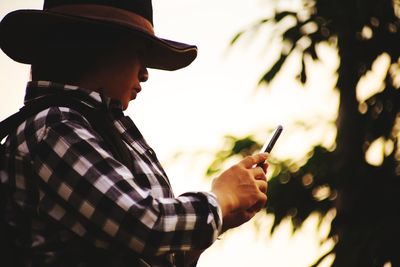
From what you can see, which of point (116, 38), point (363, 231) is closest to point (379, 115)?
point (363, 231)

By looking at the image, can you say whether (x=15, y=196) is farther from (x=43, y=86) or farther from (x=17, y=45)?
(x=17, y=45)

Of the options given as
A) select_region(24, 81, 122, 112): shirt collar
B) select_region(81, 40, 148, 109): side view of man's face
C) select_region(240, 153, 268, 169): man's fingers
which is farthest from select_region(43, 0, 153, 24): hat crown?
select_region(240, 153, 268, 169): man's fingers

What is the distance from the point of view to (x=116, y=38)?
153 cm

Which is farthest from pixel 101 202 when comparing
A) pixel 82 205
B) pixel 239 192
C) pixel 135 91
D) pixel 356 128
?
pixel 356 128

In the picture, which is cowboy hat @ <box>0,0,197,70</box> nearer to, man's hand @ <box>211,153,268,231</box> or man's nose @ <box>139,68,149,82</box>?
man's nose @ <box>139,68,149,82</box>

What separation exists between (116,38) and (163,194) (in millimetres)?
412

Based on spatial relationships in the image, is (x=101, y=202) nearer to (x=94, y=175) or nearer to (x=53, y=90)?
(x=94, y=175)

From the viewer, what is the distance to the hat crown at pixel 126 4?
158 centimetres

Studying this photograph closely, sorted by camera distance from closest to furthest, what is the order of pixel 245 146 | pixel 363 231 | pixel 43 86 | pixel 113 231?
pixel 113 231 < pixel 43 86 < pixel 363 231 < pixel 245 146

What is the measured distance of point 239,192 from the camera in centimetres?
140

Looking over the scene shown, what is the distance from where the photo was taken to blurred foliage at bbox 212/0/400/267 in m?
3.26

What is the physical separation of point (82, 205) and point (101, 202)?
0.04 meters

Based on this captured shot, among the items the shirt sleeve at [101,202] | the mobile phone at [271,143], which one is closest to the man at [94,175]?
the shirt sleeve at [101,202]

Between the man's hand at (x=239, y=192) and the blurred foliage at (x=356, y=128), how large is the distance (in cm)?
192
